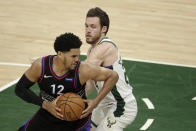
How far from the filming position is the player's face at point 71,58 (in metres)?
5.59

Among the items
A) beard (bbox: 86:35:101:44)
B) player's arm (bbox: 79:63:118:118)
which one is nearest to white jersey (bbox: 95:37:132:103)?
beard (bbox: 86:35:101:44)

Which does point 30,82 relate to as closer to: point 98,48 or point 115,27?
point 98,48

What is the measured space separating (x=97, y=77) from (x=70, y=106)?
529 mm

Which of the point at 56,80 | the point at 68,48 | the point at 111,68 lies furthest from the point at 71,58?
the point at 111,68

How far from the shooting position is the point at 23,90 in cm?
570

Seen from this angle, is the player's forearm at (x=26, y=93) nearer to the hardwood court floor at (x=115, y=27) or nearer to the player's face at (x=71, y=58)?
the player's face at (x=71, y=58)

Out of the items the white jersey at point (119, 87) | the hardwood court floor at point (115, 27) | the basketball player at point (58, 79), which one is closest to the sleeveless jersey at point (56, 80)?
the basketball player at point (58, 79)

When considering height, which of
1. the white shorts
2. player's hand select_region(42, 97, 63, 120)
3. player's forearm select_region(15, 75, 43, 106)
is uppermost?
player's forearm select_region(15, 75, 43, 106)

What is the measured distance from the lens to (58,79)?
571 centimetres

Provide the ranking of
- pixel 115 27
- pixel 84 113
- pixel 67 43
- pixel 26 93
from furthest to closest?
pixel 115 27
pixel 84 113
pixel 26 93
pixel 67 43

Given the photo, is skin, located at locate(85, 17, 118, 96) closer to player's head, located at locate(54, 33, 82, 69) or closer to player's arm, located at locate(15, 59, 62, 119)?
player's head, located at locate(54, 33, 82, 69)

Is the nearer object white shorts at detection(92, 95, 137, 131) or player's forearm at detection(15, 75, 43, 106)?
player's forearm at detection(15, 75, 43, 106)

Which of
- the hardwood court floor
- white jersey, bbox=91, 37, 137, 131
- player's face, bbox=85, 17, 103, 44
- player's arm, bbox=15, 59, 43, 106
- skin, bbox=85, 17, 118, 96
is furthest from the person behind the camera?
the hardwood court floor

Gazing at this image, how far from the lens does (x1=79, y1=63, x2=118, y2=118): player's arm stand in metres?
5.75
